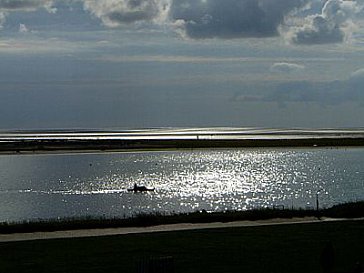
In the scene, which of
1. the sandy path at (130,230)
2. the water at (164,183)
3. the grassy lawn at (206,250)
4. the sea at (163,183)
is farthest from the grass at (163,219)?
the water at (164,183)

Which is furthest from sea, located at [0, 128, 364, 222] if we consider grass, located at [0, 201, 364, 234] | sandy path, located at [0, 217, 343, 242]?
sandy path, located at [0, 217, 343, 242]

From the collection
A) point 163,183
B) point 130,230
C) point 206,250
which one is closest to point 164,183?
point 163,183

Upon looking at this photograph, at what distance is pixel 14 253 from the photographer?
17328 mm

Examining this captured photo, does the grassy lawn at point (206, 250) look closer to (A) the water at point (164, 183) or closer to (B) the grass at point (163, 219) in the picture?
(B) the grass at point (163, 219)

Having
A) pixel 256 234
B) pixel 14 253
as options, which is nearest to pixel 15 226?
pixel 14 253

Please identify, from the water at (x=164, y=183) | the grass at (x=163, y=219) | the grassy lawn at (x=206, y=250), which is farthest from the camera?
the water at (x=164, y=183)

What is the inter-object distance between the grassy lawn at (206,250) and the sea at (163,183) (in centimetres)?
1282

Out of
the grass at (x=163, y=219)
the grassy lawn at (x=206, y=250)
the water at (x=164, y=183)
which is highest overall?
the grassy lawn at (x=206, y=250)

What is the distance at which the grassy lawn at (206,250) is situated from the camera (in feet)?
49.4

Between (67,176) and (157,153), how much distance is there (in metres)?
39.0

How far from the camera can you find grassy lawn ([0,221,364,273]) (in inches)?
593

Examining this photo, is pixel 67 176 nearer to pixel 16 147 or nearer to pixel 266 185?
pixel 266 185

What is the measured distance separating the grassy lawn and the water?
1342 cm

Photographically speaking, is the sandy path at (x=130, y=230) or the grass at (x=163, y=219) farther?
the grass at (x=163, y=219)
